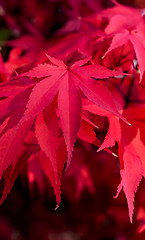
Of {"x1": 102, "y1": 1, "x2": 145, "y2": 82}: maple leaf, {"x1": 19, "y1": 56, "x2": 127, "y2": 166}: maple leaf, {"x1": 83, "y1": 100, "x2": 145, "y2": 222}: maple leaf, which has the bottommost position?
{"x1": 83, "y1": 100, "x2": 145, "y2": 222}: maple leaf

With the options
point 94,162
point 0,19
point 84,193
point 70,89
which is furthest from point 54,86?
point 0,19

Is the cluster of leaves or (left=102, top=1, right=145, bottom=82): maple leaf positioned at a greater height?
(left=102, top=1, right=145, bottom=82): maple leaf

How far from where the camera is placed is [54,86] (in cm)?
49

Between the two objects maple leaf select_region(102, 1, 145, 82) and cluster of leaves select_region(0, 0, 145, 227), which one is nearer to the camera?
cluster of leaves select_region(0, 0, 145, 227)

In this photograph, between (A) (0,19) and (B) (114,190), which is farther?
(A) (0,19)

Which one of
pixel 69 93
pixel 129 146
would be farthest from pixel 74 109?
pixel 129 146

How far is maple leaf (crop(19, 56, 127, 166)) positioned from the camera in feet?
1.49

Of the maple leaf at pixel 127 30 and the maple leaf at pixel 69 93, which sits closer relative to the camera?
the maple leaf at pixel 69 93

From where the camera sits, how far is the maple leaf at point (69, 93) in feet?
1.49

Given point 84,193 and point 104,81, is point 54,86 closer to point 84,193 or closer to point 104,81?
point 104,81

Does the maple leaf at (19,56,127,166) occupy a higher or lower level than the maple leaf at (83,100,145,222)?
higher

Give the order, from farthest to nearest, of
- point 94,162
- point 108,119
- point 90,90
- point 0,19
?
point 0,19 < point 94,162 < point 108,119 < point 90,90

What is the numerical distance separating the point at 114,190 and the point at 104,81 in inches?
23.0

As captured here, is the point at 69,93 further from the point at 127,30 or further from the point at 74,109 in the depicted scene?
the point at 127,30
